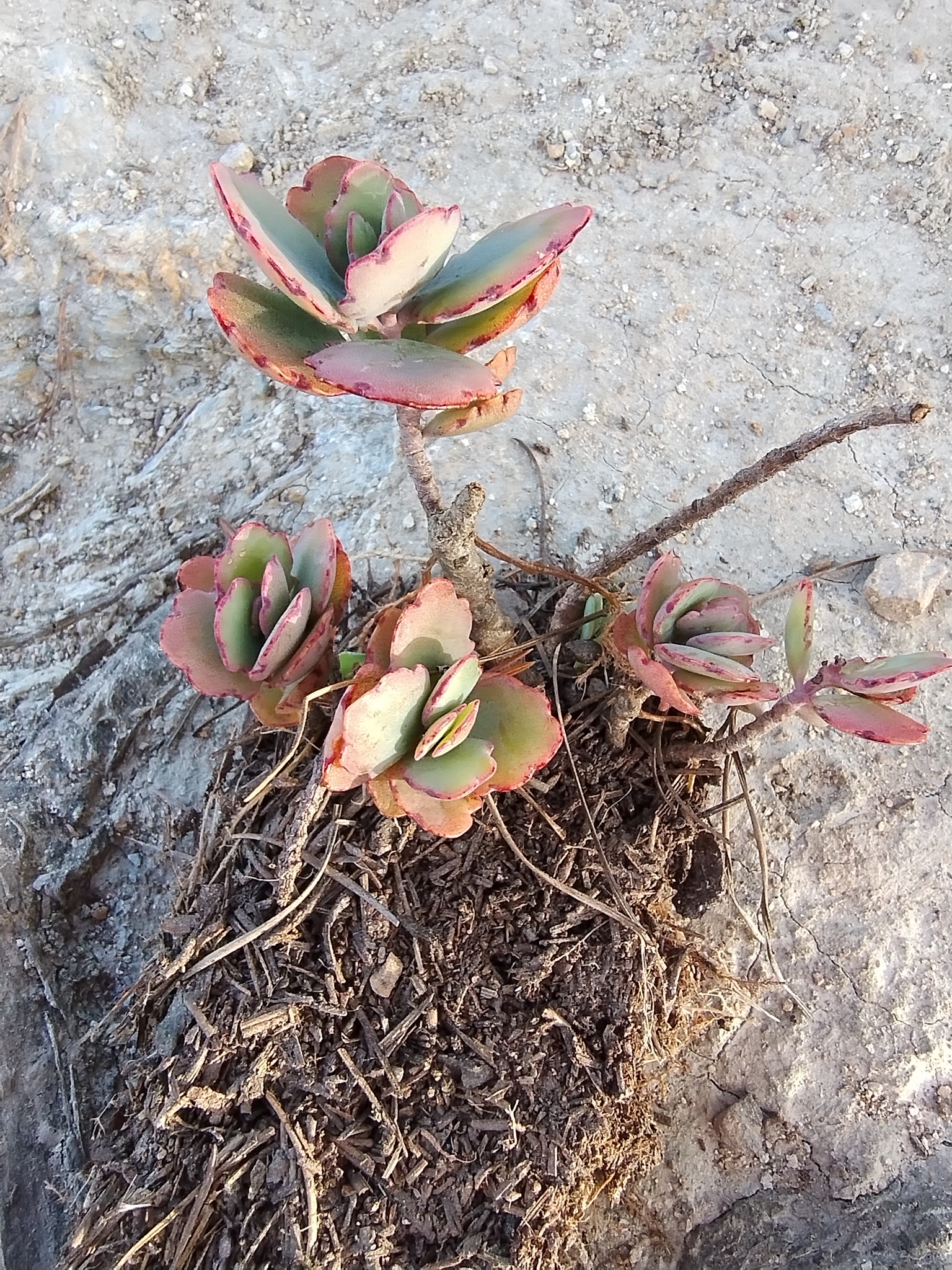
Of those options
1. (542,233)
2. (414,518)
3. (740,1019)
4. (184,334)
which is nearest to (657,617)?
(542,233)

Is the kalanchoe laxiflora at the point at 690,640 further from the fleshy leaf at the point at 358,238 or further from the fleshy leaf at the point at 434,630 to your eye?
the fleshy leaf at the point at 358,238

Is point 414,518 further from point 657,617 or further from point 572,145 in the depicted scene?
point 572,145

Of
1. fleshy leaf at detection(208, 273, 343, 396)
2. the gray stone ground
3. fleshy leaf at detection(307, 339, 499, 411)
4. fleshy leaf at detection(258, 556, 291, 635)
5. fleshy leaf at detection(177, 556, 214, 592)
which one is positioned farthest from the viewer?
the gray stone ground

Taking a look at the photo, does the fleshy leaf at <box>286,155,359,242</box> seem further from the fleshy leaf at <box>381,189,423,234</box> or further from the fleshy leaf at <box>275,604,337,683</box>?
the fleshy leaf at <box>275,604,337,683</box>

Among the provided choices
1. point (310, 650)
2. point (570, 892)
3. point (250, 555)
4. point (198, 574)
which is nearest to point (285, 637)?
point (310, 650)

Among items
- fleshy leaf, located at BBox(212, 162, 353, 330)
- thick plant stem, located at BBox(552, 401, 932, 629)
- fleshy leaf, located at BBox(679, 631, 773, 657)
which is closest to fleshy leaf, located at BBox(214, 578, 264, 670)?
fleshy leaf, located at BBox(212, 162, 353, 330)

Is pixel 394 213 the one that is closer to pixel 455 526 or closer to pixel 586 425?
pixel 455 526

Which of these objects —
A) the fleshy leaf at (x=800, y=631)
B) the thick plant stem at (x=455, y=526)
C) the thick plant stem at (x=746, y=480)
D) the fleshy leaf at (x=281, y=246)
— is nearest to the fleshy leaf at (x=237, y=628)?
the thick plant stem at (x=455, y=526)
